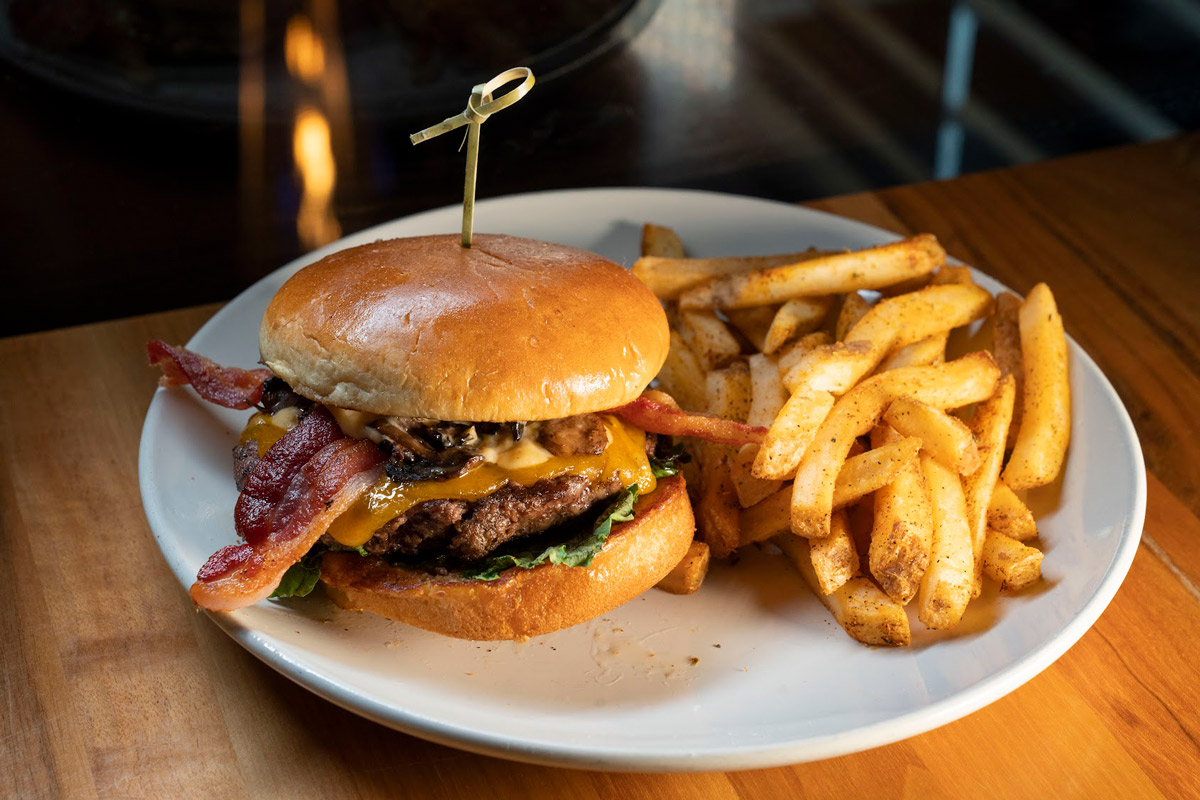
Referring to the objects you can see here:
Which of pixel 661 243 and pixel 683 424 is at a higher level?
pixel 661 243

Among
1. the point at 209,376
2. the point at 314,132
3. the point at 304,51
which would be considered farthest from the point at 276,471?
the point at 314,132

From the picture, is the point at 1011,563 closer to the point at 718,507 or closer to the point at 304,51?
the point at 718,507

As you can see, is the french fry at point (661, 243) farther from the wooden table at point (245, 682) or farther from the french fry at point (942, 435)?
the wooden table at point (245, 682)

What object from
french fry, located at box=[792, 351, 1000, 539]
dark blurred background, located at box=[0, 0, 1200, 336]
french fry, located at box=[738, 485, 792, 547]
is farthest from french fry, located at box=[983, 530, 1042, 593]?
dark blurred background, located at box=[0, 0, 1200, 336]

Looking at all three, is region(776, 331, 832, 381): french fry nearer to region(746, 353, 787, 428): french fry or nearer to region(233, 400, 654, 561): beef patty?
region(746, 353, 787, 428): french fry

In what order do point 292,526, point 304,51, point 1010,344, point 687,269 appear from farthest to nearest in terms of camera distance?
point 304,51, point 687,269, point 1010,344, point 292,526

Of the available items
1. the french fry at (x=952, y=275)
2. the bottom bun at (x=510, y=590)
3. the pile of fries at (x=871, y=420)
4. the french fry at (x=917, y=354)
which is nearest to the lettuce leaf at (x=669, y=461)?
the pile of fries at (x=871, y=420)
